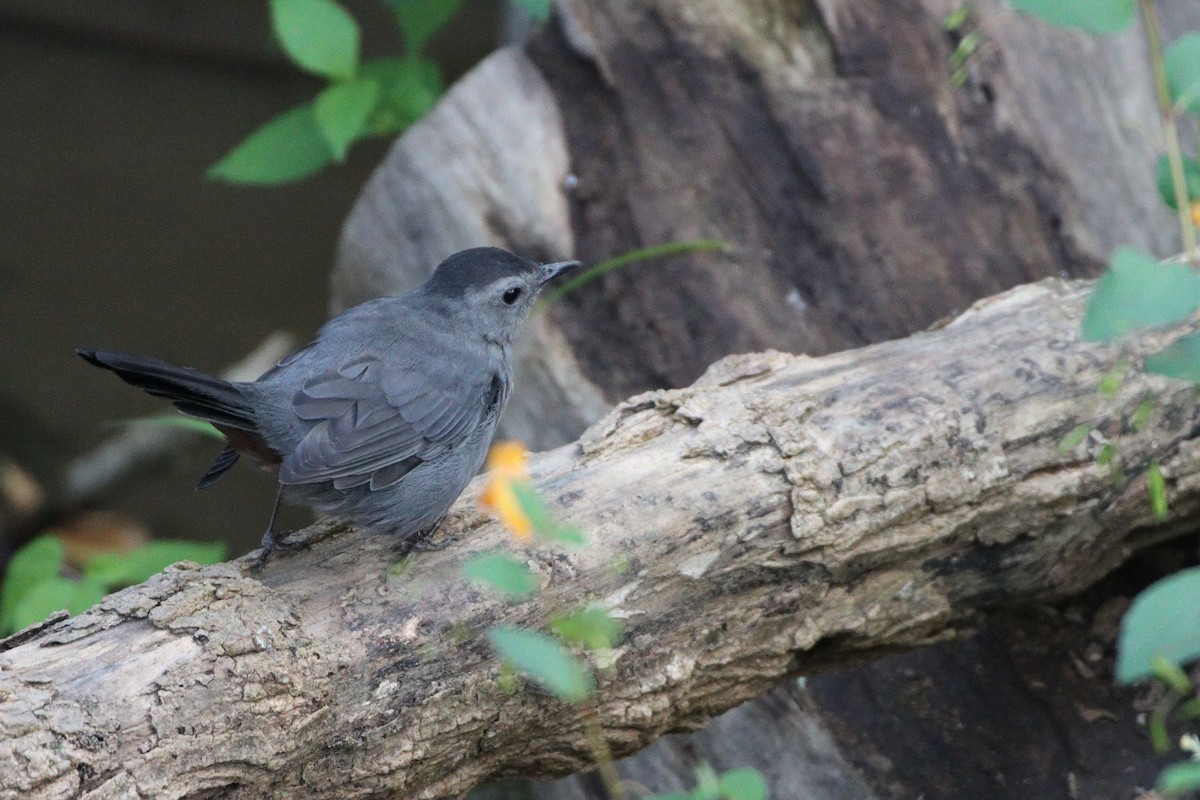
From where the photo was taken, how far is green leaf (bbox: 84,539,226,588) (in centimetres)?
363

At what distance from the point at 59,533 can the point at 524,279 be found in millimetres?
3392

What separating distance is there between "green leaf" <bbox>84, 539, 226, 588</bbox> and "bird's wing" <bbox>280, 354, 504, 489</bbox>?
804 mm

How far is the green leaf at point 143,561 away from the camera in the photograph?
11.9ft

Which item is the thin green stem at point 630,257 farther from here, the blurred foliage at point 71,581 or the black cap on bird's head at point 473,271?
the blurred foliage at point 71,581

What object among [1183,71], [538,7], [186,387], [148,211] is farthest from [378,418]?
[148,211]

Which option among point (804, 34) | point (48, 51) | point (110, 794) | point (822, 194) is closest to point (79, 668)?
point (110, 794)

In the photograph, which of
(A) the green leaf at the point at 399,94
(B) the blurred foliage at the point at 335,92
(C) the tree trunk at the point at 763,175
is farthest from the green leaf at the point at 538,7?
(A) the green leaf at the point at 399,94

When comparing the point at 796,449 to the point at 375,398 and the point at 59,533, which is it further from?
the point at 59,533

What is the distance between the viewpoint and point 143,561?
12.2 feet

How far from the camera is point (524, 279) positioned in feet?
12.2

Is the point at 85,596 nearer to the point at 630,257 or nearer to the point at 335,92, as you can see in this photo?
the point at 335,92

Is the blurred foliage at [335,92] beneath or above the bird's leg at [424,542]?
above

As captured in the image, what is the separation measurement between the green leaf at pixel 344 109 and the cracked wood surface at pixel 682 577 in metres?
1.52

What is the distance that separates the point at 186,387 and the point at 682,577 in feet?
3.94
